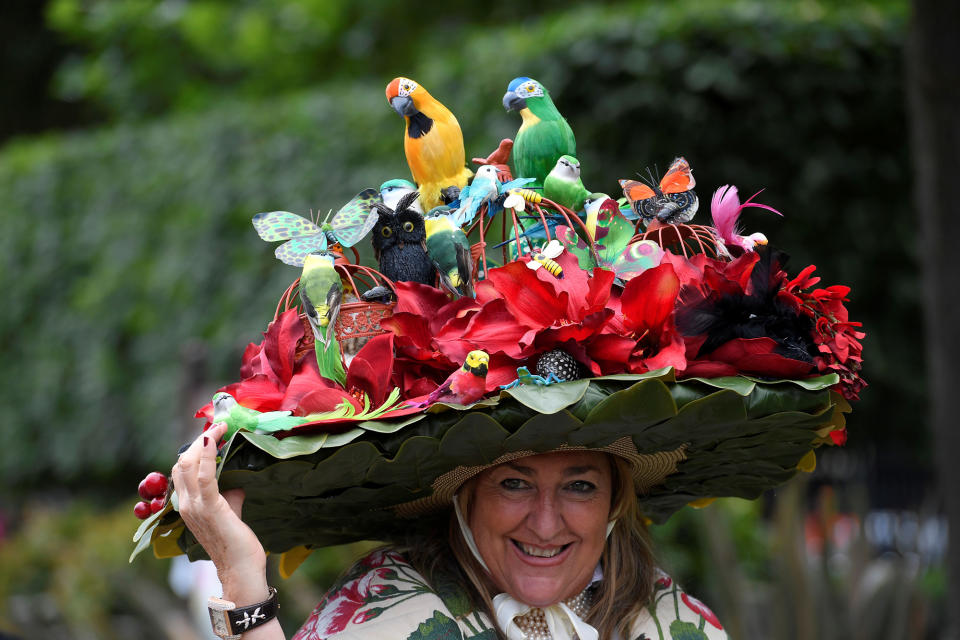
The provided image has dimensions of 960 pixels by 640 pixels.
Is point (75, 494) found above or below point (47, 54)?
below

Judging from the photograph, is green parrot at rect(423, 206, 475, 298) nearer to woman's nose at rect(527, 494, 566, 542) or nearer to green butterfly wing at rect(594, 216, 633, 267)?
green butterfly wing at rect(594, 216, 633, 267)

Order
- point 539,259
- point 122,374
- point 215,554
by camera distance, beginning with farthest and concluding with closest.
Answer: point 122,374
point 539,259
point 215,554

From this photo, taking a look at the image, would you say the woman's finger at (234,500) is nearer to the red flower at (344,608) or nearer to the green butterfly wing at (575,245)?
the red flower at (344,608)

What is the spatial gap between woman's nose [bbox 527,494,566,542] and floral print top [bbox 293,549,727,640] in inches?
9.3

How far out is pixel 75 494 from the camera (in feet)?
38.1

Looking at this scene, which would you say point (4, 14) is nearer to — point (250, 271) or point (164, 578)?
point (250, 271)

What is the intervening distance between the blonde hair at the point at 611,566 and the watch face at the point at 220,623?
1.99 ft

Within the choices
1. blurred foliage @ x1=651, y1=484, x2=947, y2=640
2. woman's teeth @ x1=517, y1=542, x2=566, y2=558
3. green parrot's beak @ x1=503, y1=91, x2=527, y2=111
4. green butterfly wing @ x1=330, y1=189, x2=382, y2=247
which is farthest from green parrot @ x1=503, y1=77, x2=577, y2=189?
blurred foliage @ x1=651, y1=484, x2=947, y2=640

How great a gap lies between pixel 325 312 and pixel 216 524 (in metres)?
0.50

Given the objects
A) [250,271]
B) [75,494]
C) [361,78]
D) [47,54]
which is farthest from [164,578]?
[47,54]

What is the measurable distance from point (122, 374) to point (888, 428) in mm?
6613

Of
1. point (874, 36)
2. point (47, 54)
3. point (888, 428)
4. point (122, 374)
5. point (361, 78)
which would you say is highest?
point (47, 54)

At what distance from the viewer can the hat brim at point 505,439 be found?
2.14 metres

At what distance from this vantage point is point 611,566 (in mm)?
2699
